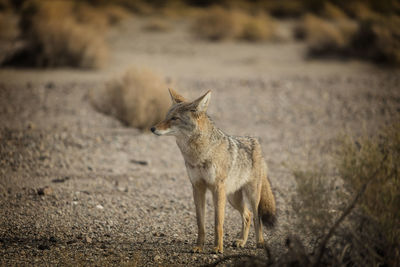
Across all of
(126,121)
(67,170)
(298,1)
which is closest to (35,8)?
(126,121)

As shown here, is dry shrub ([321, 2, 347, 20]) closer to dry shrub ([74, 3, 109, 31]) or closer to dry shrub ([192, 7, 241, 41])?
dry shrub ([192, 7, 241, 41])

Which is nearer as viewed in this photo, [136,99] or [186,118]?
[186,118]

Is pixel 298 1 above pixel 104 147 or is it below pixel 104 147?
above

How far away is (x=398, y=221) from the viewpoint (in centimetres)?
353

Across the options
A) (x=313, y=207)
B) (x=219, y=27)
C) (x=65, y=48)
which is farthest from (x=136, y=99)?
(x=219, y=27)

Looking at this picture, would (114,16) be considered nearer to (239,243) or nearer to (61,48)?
(61,48)

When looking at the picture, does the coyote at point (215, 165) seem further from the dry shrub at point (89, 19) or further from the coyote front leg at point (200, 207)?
the dry shrub at point (89, 19)

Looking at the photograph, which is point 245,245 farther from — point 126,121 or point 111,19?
point 111,19

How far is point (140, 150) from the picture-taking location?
26.9 feet

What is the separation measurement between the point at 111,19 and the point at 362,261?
2923 cm

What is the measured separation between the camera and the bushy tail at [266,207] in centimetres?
474

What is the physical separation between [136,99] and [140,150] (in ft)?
5.18

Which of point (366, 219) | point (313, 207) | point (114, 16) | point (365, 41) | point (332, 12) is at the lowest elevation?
point (313, 207)

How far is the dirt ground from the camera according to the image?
4.67m
